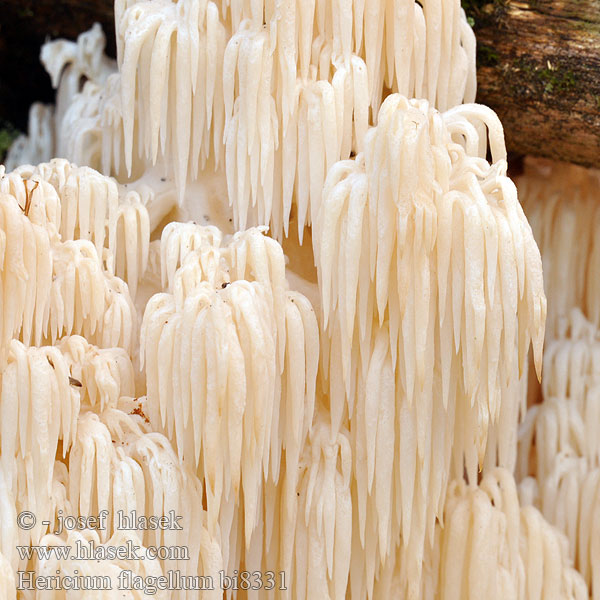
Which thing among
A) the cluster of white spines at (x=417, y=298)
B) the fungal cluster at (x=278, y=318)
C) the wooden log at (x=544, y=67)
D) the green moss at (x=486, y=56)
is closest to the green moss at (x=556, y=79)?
the wooden log at (x=544, y=67)

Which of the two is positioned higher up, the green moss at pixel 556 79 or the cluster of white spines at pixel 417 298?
the green moss at pixel 556 79

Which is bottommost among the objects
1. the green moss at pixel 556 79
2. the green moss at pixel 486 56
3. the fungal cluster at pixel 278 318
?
the fungal cluster at pixel 278 318

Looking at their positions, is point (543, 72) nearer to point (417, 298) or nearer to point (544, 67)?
point (544, 67)

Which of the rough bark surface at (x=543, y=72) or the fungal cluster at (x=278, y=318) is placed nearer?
the fungal cluster at (x=278, y=318)

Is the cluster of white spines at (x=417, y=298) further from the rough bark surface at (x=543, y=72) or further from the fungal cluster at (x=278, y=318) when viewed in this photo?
the rough bark surface at (x=543, y=72)

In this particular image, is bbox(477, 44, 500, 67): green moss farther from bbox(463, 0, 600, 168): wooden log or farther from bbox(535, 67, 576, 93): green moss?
bbox(535, 67, 576, 93): green moss

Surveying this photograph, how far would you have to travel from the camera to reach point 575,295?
442cm

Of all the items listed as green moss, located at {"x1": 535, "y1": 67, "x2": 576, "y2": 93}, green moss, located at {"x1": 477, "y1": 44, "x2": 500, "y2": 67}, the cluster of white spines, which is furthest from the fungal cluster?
green moss, located at {"x1": 535, "y1": 67, "x2": 576, "y2": 93}

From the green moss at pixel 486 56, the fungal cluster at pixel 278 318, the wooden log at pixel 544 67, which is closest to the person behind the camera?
the fungal cluster at pixel 278 318

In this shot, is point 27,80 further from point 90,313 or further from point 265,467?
point 265,467

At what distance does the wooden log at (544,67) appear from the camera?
3.75 m

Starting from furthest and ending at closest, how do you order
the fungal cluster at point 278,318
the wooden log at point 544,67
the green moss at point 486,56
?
the green moss at point 486,56 < the wooden log at point 544,67 < the fungal cluster at point 278,318

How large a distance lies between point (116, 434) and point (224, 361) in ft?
1.54

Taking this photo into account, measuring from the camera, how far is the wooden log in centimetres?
375
